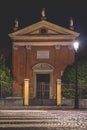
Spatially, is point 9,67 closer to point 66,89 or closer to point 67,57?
Answer: point 67,57

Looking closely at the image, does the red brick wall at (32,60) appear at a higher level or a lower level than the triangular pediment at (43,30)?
lower

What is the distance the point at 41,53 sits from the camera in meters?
50.2

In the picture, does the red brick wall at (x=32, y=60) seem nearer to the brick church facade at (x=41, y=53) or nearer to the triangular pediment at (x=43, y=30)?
the brick church facade at (x=41, y=53)

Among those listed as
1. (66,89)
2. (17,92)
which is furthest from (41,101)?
(17,92)

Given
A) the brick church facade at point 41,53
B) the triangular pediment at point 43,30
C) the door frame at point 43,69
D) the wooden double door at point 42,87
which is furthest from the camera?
the door frame at point 43,69

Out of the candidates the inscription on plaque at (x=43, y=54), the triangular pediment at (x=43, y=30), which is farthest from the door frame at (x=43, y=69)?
the triangular pediment at (x=43, y=30)

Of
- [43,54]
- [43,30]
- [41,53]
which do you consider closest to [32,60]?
[41,53]

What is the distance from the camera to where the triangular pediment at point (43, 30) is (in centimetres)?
4906

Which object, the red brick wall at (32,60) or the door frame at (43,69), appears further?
the red brick wall at (32,60)

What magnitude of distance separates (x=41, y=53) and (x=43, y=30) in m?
2.44

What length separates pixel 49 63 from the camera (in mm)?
50125

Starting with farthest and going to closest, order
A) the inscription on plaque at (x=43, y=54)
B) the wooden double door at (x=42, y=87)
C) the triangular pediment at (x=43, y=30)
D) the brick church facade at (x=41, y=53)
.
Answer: the inscription on plaque at (x=43, y=54)
the brick church facade at (x=41, y=53)
the triangular pediment at (x=43, y=30)
the wooden double door at (x=42, y=87)

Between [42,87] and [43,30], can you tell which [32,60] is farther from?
[42,87]

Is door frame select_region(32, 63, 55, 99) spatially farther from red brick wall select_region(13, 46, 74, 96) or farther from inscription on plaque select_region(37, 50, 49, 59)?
inscription on plaque select_region(37, 50, 49, 59)
